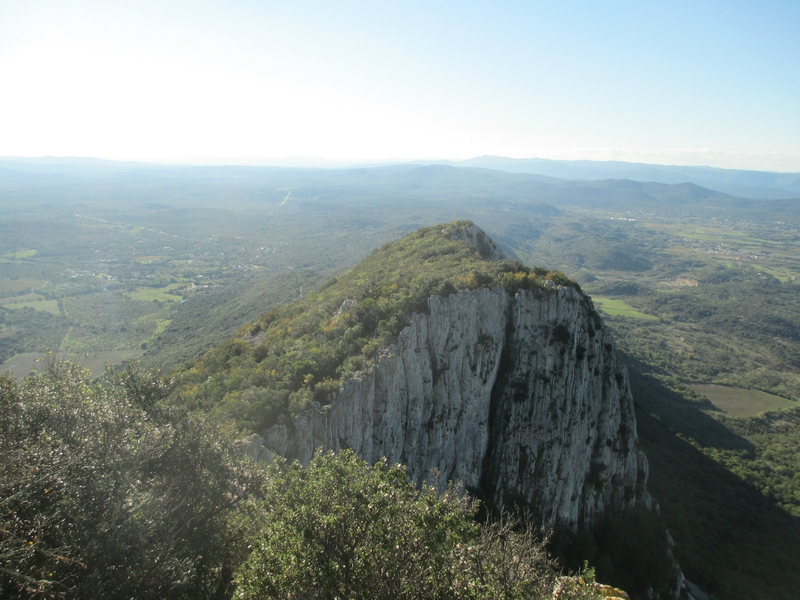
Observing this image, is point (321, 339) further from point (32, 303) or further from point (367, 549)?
point (32, 303)

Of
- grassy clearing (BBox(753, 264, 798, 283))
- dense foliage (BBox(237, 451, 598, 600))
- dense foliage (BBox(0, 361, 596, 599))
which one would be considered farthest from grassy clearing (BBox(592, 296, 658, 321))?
dense foliage (BBox(237, 451, 598, 600))

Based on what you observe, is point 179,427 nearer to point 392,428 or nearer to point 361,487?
point 361,487

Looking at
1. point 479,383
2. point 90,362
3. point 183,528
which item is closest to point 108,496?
point 183,528

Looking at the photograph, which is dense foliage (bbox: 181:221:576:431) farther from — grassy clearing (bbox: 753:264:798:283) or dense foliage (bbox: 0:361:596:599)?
grassy clearing (bbox: 753:264:798:283)

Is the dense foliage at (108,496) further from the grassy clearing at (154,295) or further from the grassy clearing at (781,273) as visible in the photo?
the grassy clearing at (781,273)

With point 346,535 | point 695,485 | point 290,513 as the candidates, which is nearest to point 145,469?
point 290,513

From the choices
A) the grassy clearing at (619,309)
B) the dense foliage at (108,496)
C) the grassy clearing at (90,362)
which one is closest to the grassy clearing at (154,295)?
the grassy clearing at (90,362)

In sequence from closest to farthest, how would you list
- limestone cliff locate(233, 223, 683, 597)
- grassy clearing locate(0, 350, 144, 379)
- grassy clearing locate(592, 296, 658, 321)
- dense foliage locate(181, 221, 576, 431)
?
dense foliage locate(181, 221, 576, 431)
limestone cliff locate(233, 223, 683, 597)
grassy clearing locate(0, 350, 144, 379)
grassy clearing locate(592, 296, 658, 321)
